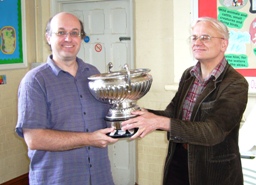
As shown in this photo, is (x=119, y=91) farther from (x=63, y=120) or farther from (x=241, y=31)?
(x=241, y=31)

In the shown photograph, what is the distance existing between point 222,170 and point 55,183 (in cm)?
80

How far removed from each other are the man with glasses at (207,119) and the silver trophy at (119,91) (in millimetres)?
47

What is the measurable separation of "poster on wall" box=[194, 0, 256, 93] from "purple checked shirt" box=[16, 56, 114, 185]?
1.43 metres

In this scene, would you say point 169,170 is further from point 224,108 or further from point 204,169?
point 224,108

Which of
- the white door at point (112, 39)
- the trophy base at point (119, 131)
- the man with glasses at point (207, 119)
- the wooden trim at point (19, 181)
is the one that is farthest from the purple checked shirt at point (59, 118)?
the wooden trim at point (19, 181)

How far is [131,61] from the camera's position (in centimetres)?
323

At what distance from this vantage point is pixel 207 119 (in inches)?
60.5

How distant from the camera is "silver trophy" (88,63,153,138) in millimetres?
1505

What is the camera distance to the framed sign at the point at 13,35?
10.8ft

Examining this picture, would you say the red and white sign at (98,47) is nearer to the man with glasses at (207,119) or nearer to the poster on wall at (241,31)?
the poster on wall at (241,31)

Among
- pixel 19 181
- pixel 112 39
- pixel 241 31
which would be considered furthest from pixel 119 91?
pixel 19 181

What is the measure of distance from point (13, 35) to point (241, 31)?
2.17m

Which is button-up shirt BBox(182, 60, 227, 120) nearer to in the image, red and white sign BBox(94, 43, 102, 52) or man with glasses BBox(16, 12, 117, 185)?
man with glasses BBox(16, 12, 117, 185)

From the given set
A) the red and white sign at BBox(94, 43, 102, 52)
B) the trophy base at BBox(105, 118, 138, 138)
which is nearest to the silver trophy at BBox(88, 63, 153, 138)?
the trophy base at BBox(105, 118, 138, 138)
